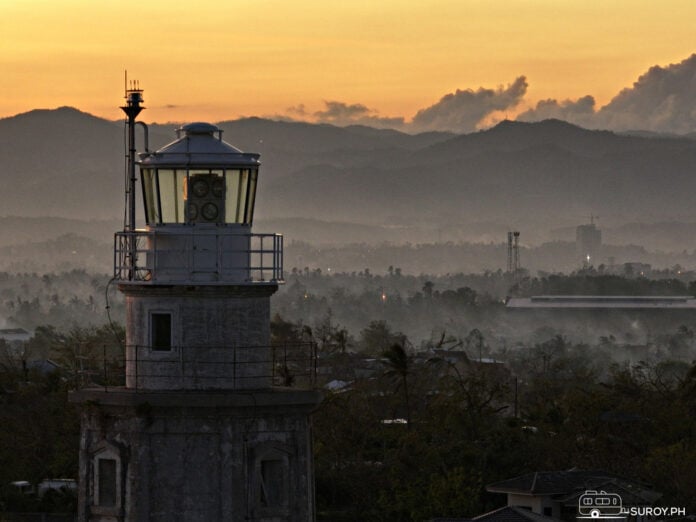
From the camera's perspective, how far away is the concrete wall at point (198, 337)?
840 inches

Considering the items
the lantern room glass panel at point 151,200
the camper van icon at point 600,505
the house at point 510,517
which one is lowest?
the house at point 510,517

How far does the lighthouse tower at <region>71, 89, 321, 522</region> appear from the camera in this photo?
21.4 meters

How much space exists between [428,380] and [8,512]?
40079 mm

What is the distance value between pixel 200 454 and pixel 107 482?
1.26 m

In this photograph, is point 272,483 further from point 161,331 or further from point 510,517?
point 510,517

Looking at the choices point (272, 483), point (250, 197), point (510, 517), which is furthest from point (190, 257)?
point (510, 517)

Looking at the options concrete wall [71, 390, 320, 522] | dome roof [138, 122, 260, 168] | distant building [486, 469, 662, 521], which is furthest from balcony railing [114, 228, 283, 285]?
distant building [486, 469, 662, 521]

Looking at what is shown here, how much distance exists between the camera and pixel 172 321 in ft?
70.2

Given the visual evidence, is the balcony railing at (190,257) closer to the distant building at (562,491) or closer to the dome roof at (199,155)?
the dome roof at (199,155)

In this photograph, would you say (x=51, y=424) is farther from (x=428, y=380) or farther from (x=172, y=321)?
(x=172, y=321)

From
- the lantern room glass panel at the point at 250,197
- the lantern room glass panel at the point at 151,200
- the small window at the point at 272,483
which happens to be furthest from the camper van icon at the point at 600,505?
the lantern room glass panel at the point at 151,200

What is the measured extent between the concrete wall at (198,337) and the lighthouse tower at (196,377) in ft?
0.04

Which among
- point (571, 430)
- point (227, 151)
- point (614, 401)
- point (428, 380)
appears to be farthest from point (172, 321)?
point (428, 380)

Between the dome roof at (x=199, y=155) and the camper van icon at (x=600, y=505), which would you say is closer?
the dome roof at (x=199, y=155)
